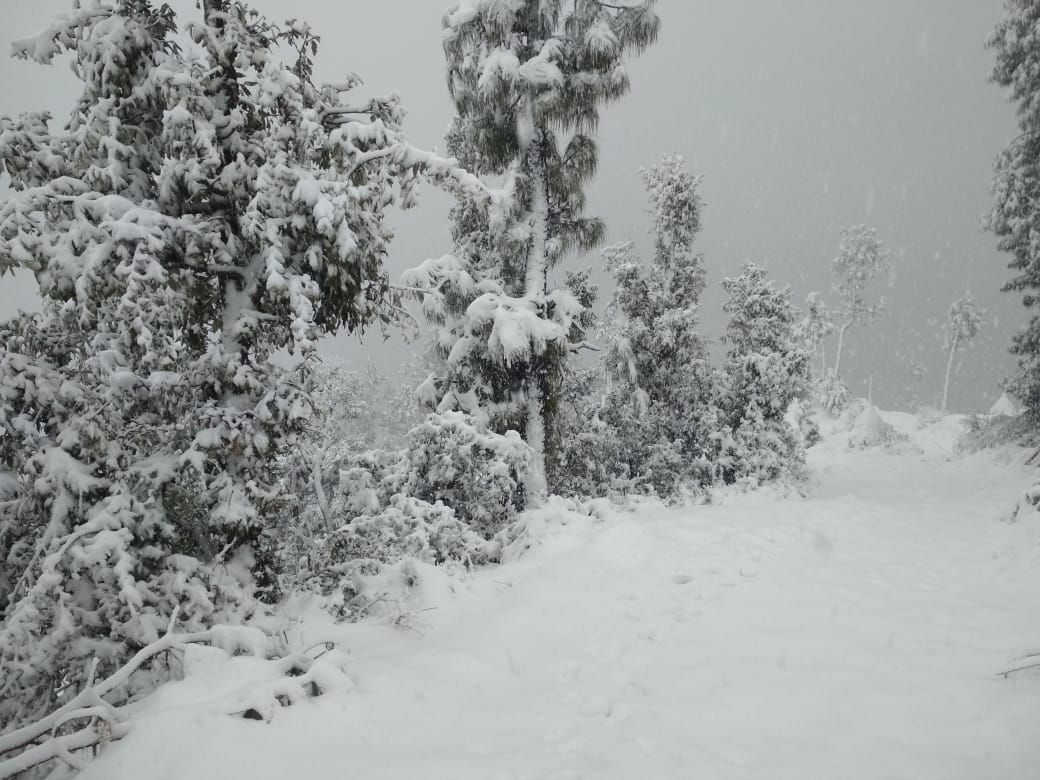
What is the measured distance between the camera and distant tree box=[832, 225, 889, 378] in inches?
1587

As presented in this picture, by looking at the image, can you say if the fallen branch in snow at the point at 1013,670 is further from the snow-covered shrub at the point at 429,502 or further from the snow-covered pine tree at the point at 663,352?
the snow-covered pine tree at the point at 663,352

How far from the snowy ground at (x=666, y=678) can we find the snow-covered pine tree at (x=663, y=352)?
6659mm

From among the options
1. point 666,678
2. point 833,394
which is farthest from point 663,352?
point 833,394

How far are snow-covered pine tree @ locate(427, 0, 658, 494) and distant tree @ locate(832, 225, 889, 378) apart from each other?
3674 centimetres

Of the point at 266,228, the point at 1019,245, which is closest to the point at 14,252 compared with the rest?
the point at 266,228

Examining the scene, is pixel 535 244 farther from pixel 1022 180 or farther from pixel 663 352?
pixel 1022 180

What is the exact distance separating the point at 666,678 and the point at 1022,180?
1828 centimetres

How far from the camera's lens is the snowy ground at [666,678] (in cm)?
295

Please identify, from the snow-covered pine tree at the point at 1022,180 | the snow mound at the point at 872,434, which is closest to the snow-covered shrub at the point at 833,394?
the snow mound at the point at 872,434

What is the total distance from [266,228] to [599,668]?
484 cm

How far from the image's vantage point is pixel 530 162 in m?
10.6

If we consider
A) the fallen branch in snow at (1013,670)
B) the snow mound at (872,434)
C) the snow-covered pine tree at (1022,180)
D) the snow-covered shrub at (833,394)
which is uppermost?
the snow-covered pine tree at (1022,180)

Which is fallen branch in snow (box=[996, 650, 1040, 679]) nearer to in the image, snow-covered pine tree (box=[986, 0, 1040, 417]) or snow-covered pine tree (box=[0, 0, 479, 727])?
snow-covered pine tree (box=[0, 0, 479, 727])

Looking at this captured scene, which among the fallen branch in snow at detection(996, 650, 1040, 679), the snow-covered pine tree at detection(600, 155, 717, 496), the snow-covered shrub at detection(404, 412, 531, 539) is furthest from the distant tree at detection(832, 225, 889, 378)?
the fallen branch in snow at detection(996, 650, 1040, 679)
